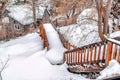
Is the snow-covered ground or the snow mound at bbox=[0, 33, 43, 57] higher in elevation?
the snow-covered ground

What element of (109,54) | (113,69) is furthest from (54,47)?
(113,69)

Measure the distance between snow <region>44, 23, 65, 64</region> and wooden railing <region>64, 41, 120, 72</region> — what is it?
3.54 ft

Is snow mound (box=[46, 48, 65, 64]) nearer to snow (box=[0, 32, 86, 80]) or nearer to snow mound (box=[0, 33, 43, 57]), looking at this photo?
snow (box=[0, 32, 86, 80])

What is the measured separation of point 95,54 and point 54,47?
5.15 metres

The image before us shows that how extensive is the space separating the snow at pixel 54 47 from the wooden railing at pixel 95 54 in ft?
3.54

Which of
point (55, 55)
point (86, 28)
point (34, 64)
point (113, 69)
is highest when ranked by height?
point (113, 69)

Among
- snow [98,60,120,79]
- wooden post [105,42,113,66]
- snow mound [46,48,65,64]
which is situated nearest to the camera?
snow [98,60,120,79]

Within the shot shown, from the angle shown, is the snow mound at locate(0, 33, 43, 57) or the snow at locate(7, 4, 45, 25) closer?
the snow mound at locate(0, 33, 43, 57)

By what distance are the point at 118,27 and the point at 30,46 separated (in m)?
5.22

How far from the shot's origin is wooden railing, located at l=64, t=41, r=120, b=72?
631 centimetres

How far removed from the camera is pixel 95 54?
738cm

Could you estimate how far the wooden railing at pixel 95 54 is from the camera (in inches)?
248

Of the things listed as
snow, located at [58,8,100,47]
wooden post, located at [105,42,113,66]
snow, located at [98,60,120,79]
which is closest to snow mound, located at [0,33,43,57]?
snow, located at [58,8,100,47]

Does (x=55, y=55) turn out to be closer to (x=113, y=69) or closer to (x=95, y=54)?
(x=95, y=54)
